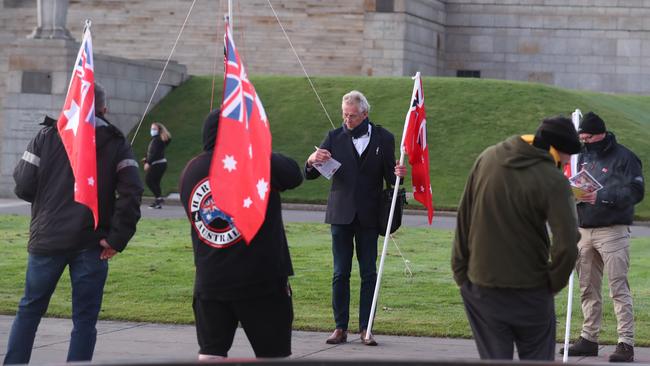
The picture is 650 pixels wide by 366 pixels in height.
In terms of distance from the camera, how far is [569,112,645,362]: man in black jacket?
31.1ft

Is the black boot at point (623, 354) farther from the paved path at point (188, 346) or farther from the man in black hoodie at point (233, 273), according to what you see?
the man in black hoodie at point (233, 273)

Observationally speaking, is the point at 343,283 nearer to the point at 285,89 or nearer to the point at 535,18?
the point at 285,89

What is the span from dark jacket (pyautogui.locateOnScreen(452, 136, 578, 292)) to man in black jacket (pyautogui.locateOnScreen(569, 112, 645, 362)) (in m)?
3.27

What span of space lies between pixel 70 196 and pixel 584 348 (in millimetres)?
4040

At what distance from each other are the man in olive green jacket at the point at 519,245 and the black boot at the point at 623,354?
11.1 ft

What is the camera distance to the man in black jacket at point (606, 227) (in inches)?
373

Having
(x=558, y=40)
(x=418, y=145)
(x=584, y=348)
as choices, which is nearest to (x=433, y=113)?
(x=558, y=40)

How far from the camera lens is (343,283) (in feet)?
33.0

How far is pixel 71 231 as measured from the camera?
7695mm

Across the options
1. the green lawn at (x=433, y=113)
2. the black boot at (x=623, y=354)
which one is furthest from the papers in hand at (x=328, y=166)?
the green lawn at (x=433, y=113)

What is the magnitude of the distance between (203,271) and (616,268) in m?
3.98

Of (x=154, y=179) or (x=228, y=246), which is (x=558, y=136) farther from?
(x=154, y=179)

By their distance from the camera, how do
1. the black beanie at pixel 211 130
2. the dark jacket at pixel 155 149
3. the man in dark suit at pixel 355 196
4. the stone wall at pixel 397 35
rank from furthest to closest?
the stone wall at pixel 397 35 → the dark jacket at pixel 155 149 → the man in dark suit at pixel 355 196 → the black beanie at pixel 211 130

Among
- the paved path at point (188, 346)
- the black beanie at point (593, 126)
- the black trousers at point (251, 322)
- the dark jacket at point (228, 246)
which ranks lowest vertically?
the paved path at point (188, 346)
